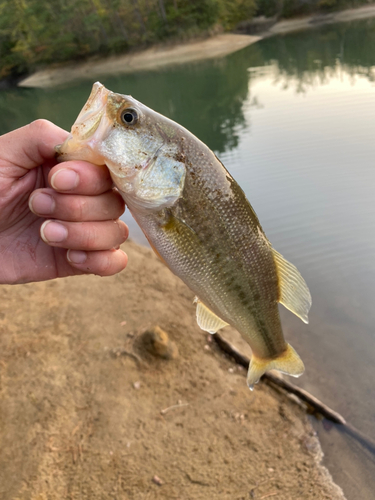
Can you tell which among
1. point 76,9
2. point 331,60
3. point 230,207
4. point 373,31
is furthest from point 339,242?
point 76,9

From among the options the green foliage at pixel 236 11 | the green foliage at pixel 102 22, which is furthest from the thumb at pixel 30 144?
the green foliage at pixel 236 11

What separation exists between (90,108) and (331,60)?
106ft

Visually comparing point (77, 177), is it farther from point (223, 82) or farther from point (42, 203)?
point (223, 82)

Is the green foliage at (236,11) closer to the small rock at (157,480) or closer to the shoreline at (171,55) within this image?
the shoreline at (171,55)

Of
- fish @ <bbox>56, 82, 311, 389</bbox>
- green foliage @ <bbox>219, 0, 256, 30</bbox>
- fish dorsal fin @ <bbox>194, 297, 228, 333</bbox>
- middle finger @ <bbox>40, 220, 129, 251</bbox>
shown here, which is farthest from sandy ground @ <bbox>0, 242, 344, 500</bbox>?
green foliage @ <bbox>219, 0, 256, 30</bbox>

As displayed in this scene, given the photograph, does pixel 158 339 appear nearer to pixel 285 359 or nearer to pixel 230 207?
pixel 285 359

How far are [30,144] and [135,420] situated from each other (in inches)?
135

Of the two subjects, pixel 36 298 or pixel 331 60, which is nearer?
pixel 36 298

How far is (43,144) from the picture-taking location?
88.0 inches

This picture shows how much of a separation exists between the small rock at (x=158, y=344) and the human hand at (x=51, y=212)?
2339 millimetres

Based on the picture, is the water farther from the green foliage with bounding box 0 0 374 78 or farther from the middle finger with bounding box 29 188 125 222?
the green foliage with bounding box 0 0 374 78

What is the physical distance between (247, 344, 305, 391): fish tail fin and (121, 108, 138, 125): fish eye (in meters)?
1.94

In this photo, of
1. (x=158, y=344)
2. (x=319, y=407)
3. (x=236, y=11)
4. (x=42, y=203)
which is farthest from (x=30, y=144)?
(x=236, y=11)

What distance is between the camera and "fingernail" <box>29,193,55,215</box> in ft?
6.92
